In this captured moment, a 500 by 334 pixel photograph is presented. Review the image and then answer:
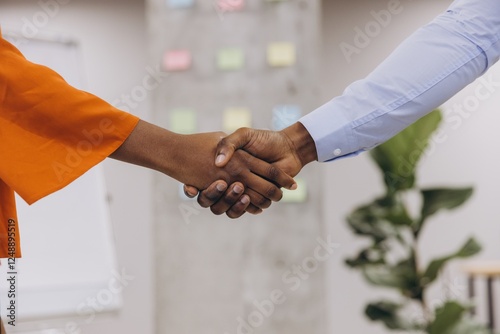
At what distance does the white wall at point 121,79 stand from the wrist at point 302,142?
335 centimetres

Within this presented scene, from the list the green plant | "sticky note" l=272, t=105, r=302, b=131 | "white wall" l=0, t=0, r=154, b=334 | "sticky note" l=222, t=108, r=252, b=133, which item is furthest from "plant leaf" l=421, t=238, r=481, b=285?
"white wall" l=0, t=0, r=154, b=334

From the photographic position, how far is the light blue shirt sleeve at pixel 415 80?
5.70ft

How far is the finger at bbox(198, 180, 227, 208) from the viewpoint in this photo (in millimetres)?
1841

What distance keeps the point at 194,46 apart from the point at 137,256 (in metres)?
2.23

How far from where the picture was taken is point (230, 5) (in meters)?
3.26

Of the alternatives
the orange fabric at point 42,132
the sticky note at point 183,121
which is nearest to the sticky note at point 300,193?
the sticky note at point 183,121

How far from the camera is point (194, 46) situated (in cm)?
328

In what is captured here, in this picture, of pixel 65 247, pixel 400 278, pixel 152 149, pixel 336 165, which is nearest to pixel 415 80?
pixel 152 149

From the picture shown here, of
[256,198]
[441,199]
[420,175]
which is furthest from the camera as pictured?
[420,175]

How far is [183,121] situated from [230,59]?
347mm

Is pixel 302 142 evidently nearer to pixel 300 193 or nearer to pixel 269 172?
pixel 269 172

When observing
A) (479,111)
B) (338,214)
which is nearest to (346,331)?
(338,214)

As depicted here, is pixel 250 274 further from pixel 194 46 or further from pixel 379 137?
pixel 379 137

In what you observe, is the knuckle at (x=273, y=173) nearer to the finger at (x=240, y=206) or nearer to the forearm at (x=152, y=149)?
the finger at (x=240, y=206)
